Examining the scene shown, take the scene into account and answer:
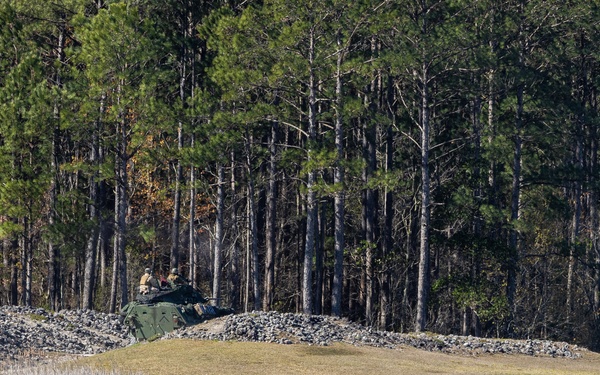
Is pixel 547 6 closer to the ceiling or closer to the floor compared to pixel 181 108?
closer to the ceiling

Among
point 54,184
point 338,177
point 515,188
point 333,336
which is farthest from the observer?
point 54,184

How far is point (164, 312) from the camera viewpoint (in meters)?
38.1

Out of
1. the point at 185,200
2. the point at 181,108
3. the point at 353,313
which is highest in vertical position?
the point at 181,108

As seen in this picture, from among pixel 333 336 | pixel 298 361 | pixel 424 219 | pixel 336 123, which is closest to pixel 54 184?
pixel 336 123

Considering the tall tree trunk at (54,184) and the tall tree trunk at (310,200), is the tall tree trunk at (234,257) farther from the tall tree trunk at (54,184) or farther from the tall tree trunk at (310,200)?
the tall tree trunk at (54,184)

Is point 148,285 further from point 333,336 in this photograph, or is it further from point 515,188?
point 515,188

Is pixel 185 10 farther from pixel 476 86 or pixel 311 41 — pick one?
pixel 476 86

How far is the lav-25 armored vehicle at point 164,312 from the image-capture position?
37.8 metres

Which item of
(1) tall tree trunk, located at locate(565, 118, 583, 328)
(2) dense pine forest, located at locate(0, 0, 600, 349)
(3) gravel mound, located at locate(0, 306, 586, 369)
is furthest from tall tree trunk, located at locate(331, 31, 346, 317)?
(1) tall tree trunk, located at locate(565, 118, 583, 328)

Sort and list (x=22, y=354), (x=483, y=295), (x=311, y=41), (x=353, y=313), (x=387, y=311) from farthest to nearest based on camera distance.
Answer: (x=353, y=313), (x=387, y=311), (x=483, y=295), (x=311, y=41), (x=22, y=354)

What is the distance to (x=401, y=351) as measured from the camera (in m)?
34.3

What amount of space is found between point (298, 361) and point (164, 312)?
9.61 m

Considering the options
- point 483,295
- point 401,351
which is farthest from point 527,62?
point 401,351

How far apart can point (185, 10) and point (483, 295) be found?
19.7 m
